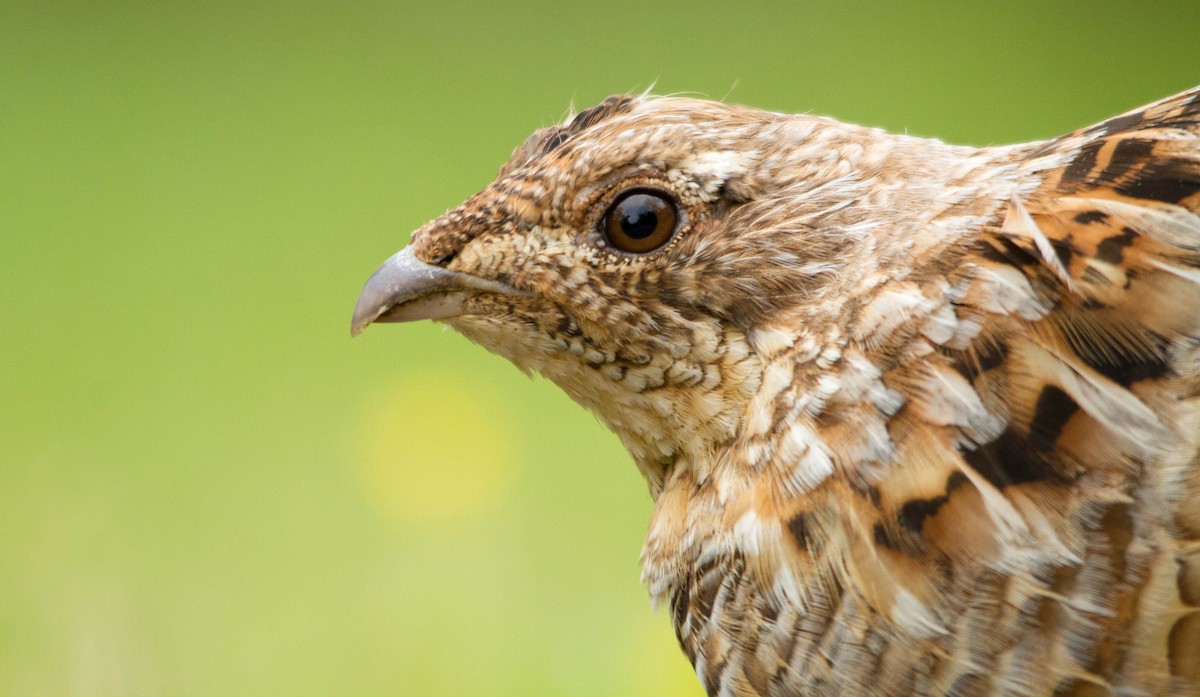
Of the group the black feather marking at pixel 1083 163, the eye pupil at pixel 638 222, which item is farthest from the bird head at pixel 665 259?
the black feather marking at pixel 1083 163

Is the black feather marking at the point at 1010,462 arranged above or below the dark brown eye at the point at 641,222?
below

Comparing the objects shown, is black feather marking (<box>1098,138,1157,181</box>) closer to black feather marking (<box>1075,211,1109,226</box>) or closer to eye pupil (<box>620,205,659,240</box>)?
black feather marking (<box>1075,211,1109,226</box>)

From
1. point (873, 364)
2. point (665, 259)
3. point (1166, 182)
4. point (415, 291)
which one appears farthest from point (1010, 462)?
point (415, 291)

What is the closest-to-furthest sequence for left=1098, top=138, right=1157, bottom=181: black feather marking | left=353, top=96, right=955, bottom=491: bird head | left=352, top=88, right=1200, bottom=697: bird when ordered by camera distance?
1. left=352, top=88, right=1200, bottom=697: bird
2. left=1098, top=138, right=1157, bottom=181: black feather marking
3. left=353, top=96, right=955, bottom=491: bird head

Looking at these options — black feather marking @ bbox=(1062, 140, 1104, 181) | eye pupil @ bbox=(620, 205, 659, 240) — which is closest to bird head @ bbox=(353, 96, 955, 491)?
eye pupil @ bbox=(620, 205, 659, 240)

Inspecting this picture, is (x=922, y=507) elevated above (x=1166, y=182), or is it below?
below

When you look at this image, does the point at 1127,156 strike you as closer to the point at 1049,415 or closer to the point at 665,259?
the point at 1049,415

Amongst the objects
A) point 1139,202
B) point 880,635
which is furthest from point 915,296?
point 880,635

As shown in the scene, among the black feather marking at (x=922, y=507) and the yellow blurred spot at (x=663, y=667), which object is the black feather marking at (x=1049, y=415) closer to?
the black feather marking at (x=922, y=507)
